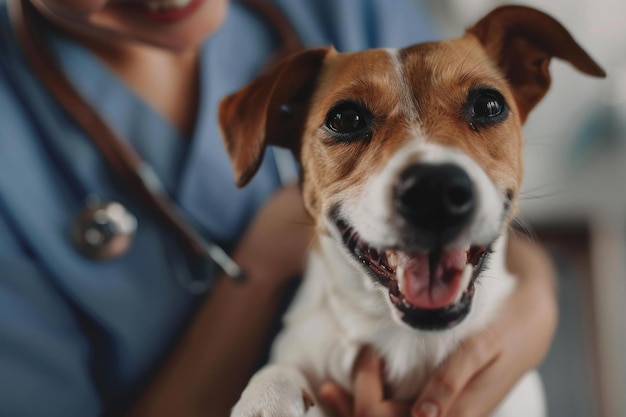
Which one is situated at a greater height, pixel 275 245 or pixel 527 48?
pixel 527 48

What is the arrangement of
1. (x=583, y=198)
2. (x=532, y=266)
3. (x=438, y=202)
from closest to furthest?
(x=438, y=202) < (x=583, y=198) < (x=532, y=266)

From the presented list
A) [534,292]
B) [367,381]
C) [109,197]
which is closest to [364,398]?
[367,381]

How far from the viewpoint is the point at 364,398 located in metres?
0.90

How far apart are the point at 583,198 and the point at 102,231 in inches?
35.2

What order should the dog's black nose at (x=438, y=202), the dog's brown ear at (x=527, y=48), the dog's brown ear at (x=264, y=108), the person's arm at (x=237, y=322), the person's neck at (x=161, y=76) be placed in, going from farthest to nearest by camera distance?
1. the person's neck at (x=161, y=76)
2. the person's arm at (x=237, y=322)
3. the dog's brown ear at (x=264, y=108)
4. the dog's brown ear at (x=527, y=48)
5. the dog's black nose at (x=438, y=202)

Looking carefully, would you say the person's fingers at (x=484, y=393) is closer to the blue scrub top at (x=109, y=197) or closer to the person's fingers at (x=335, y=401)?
Answer: the person's fingers at (x=335, y=401)

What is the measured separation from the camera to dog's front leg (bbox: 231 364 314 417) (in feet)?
2.70

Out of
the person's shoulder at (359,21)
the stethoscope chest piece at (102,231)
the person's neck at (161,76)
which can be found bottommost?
the stethoscope chest piece at (102,231)

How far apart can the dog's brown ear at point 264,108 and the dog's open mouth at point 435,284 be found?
0.28 metres

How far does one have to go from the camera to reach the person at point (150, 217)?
1028 millimetres

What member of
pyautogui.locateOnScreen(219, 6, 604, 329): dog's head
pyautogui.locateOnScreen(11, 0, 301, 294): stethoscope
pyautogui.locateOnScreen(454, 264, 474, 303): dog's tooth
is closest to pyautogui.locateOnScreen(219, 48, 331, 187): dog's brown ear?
pyautogui.locateOnScreen(219, 6, 604, 329): dog's head

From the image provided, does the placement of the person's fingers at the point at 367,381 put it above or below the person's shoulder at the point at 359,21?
below

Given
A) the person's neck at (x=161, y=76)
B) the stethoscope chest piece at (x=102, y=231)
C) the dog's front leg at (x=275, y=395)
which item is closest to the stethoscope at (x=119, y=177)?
the stethoscope chest piece at (x=102, y=231)

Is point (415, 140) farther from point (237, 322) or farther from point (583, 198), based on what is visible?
point (237, 322)
